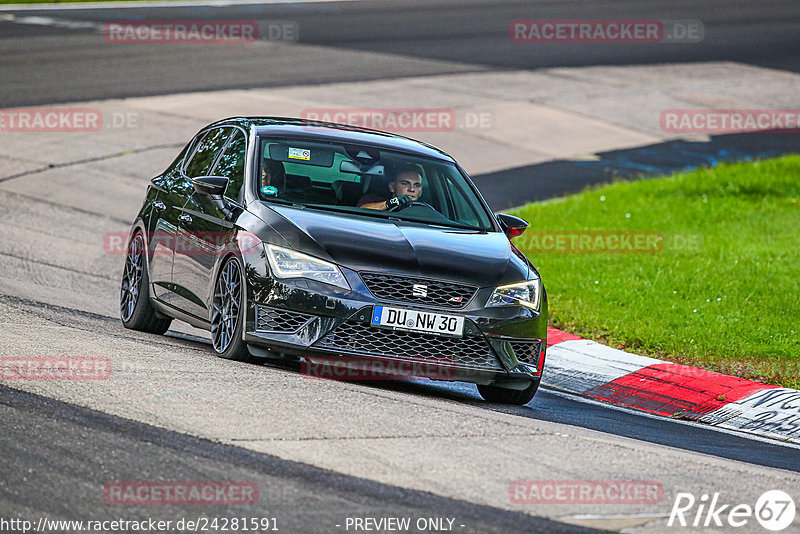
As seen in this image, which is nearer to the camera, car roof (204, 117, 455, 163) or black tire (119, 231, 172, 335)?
car roof (204, 117, 455, 163)

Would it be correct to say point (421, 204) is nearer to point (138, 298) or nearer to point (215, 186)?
point (215, 186)

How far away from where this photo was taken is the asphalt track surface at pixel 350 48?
24.0m

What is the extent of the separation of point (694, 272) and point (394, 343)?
6.12m

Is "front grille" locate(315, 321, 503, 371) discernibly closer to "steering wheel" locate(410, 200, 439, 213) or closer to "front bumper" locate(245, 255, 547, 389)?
"front bumper" locate(245, 255, 547, 389)

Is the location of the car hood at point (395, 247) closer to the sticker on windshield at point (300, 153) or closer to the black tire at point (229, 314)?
the black tire at point (229, 314)

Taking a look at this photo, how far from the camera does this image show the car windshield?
28.6 feet

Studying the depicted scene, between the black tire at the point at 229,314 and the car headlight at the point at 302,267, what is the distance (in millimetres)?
291

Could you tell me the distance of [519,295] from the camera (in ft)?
26.8

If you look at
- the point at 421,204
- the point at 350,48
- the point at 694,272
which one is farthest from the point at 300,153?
the point at 350,48

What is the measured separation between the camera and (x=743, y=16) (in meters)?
37.9

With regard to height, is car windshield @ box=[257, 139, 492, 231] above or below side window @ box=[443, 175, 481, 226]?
above

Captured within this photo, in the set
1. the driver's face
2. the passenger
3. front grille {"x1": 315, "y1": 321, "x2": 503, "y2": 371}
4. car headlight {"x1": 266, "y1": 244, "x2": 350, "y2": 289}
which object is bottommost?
front grille {"x1": 315, "y1": 321, "x2": 503, "y2": 371}

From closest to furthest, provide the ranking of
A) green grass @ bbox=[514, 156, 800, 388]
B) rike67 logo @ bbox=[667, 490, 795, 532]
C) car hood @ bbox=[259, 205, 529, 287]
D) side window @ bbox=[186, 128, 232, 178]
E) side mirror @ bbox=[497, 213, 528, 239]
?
rike67 logo @ bbox=[667, 490, 795, 532]
car hood @ bbox=[259, 205, 529, 287]
side mirror @ bbox=[497, 213, 528, 239]
side window @ bbox=[186, 128, 232, 178]
green grass @ bbox=[514, 156, 800, 388]

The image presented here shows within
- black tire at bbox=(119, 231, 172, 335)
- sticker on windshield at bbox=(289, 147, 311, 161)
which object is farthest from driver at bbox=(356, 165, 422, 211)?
black tire at bbox=(119, 231, 172, 335)
